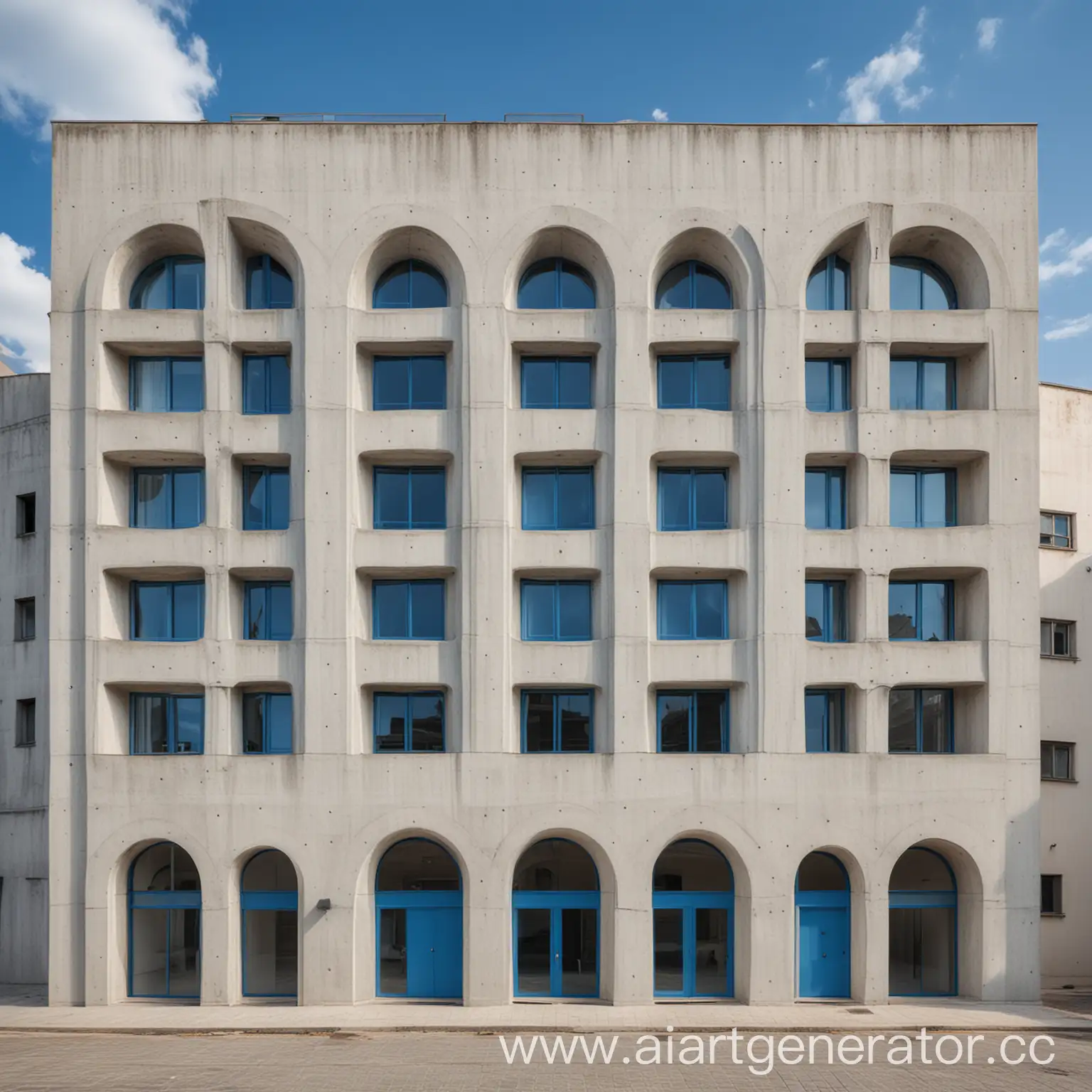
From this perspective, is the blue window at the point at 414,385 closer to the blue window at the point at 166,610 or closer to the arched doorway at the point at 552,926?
the blue window at the point at 166,610

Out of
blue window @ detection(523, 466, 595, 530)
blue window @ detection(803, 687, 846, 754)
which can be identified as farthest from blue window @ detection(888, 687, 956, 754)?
blue window @ detection(523, 466, 595, 530)

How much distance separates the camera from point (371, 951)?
3038 cm

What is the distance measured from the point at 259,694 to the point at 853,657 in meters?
18.8

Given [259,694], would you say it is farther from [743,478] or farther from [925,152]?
[925,152]

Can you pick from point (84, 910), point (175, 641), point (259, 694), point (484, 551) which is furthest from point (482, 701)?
point (84, 910)

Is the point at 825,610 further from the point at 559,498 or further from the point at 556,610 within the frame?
the point at 559,498

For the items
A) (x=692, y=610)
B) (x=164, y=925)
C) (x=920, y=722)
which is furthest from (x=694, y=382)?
(x=164, y=925)

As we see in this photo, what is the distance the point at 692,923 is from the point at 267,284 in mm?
24612

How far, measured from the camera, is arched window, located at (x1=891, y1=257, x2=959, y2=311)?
33375 millimetres

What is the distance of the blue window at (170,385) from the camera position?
32938 millimetres

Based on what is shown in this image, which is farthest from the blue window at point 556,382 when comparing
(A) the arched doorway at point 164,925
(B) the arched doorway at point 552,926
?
(A) the arched doorway at point 164,925

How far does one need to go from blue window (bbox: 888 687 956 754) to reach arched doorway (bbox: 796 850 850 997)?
4.44 m

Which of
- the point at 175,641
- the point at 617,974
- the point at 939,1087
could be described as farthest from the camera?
the point at 175,641

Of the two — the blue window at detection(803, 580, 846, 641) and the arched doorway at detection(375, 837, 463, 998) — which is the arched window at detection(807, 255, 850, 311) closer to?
the blue window at detection(803, 580, 846, 641)
